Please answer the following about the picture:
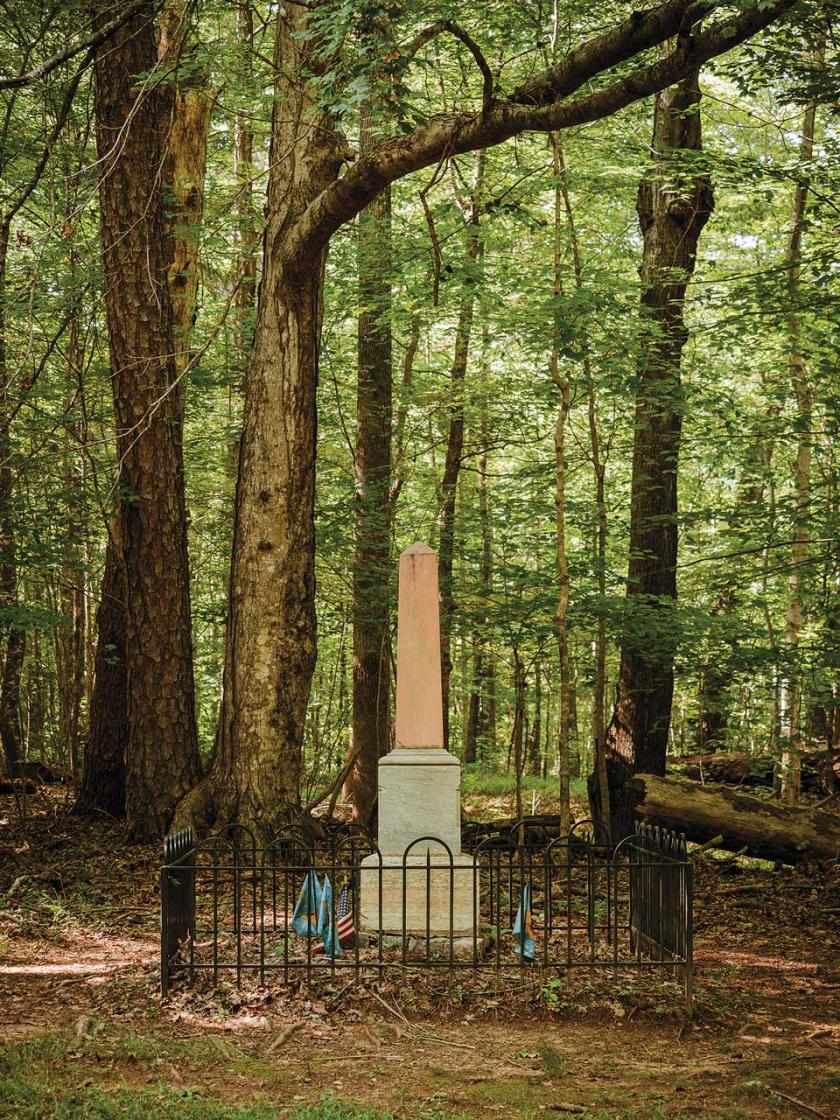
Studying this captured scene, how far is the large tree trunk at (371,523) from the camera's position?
1191 centimetres

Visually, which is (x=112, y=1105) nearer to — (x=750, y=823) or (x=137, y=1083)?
(x=137, y=1083)

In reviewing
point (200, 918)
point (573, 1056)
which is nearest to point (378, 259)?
point (200, 918)

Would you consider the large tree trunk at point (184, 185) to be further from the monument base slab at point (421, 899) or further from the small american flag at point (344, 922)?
the small american flag at point (344, 922)

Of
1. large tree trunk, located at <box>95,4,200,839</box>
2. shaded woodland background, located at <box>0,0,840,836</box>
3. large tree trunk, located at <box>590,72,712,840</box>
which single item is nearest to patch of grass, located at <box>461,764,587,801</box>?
shaded woodland background, located at <box>0,0,840,836</box>

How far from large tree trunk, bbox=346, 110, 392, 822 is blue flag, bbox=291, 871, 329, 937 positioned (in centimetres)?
500

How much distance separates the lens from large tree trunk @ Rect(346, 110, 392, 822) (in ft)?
39.1

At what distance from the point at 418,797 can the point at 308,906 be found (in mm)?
1018

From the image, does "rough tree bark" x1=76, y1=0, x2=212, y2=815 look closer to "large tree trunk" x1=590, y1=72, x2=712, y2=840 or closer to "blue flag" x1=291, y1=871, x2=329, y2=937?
"large tree trunk" x1=590, y1=72, x2=712, y2=840

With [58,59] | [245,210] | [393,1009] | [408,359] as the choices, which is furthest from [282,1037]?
[408,359]

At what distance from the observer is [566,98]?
794 cm

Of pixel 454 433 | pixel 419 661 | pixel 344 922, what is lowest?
pixel 344 922

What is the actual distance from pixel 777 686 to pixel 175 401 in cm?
685

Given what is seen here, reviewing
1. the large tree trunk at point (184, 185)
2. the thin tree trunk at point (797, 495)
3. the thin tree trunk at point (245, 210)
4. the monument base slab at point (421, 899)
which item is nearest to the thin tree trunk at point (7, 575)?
the large tree trunk at point (184, 185)

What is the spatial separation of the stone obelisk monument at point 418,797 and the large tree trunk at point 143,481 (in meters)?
4.00
